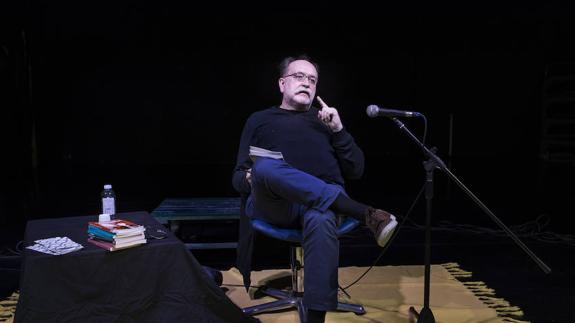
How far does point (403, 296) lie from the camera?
7.73 ft

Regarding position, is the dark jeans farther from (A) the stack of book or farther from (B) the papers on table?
(B) the papers on table

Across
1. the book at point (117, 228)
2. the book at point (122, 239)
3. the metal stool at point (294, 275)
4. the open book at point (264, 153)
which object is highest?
the open book at point (264, 153)

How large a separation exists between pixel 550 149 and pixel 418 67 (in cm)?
245

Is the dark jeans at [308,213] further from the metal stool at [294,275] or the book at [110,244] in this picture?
the book at [110,244]

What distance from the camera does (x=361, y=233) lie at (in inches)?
145

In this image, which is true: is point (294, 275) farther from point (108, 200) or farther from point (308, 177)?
point (108, 200)

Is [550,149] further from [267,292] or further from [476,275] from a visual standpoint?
[267,292]

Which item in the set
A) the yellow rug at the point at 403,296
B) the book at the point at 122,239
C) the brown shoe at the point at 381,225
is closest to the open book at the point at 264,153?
the brown shoe at the point at 381,225

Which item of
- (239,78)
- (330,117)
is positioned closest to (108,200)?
(330,117)

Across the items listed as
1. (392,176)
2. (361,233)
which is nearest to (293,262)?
(361,233)

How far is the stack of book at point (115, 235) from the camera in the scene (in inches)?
65.1

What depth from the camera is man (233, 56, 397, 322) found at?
1787mm

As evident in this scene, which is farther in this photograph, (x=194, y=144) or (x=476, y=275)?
(x=194, y=144)

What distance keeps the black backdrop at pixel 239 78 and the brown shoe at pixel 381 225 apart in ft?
15.9
